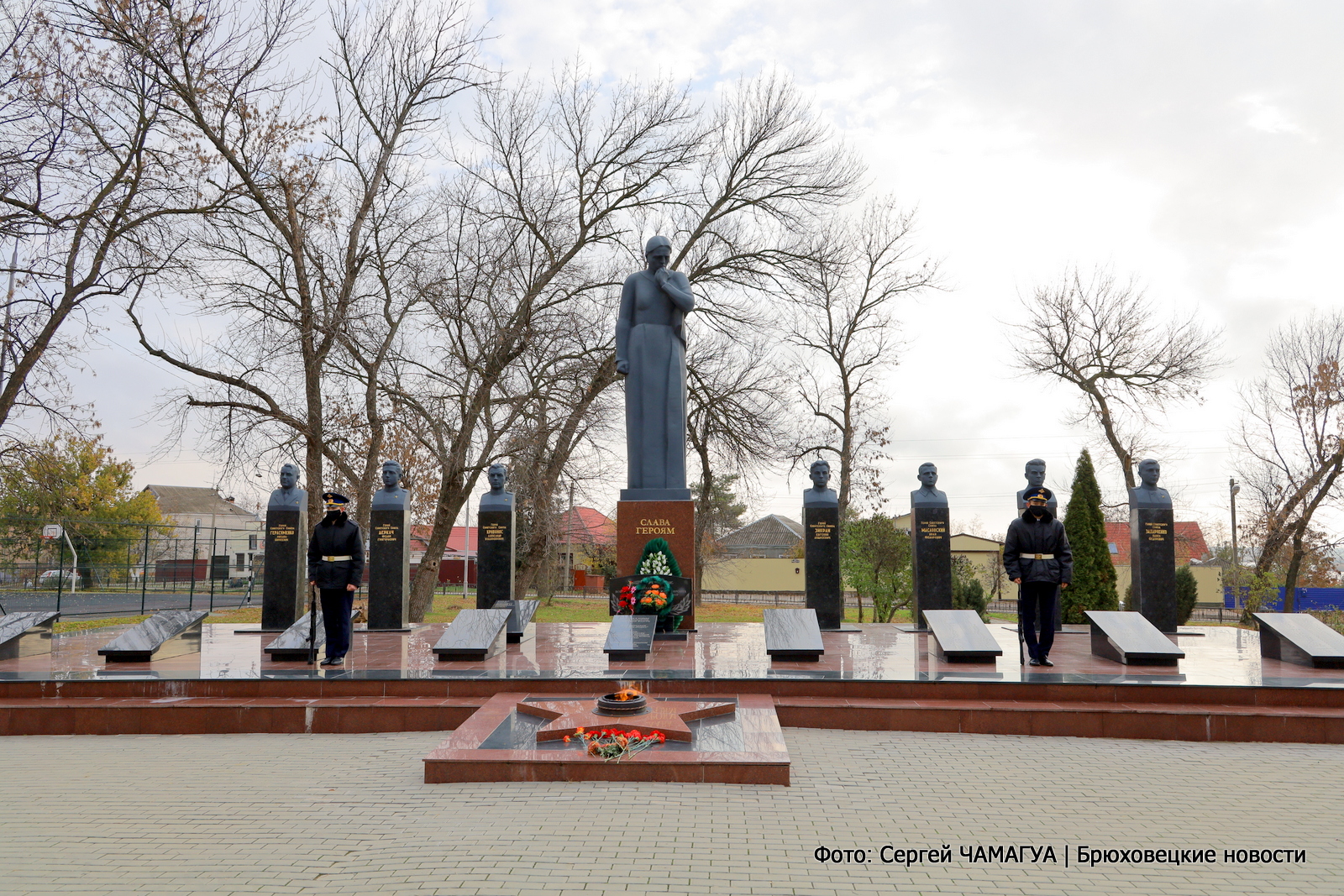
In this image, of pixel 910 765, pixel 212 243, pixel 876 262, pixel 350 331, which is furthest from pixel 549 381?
pixel 910 765

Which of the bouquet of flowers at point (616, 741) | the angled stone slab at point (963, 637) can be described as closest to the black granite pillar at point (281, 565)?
the bouquet of flowers at point (616, 741)

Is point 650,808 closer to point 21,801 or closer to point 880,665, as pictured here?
point 21,801

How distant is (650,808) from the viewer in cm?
442

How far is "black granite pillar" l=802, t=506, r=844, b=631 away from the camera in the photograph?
36.1ft

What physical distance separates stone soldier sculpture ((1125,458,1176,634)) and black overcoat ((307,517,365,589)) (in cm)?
911

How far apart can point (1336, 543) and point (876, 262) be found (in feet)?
43.6

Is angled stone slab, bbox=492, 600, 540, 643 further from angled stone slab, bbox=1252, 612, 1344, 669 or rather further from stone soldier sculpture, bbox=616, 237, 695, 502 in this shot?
angled stone slab, bbox=1252, 612, 1344, 669

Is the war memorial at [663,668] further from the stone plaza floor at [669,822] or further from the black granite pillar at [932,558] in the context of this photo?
the stone plaza floor at [669,822]

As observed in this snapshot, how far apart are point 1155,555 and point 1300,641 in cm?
316

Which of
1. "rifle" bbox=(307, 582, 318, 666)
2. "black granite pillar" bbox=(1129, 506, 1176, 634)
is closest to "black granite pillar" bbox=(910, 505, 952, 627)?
"black granite pillar" bbox=(1129, 506, 1176, 634)

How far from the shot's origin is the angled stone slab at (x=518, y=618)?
379 inches

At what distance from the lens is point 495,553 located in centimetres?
1183

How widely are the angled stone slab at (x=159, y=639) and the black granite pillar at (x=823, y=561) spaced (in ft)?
22.4

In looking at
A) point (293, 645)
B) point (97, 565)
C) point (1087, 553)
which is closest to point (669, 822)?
point (293, 645)
